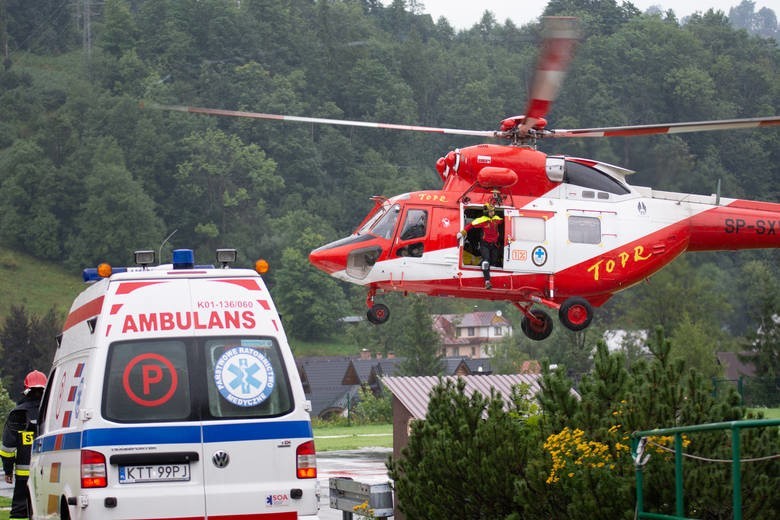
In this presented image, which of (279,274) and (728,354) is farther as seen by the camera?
(279,274)

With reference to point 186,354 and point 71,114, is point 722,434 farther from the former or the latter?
point 71,114

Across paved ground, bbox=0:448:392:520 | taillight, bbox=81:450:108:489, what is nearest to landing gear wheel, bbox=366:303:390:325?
paved ground, bbox=0:448:392:520

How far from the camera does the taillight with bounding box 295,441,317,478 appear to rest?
1138 centimetres

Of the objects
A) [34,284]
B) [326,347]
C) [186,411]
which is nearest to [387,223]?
[186,411]

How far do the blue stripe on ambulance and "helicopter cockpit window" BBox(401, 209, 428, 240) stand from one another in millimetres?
11464

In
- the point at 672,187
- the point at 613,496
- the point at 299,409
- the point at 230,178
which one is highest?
the point at 230,178

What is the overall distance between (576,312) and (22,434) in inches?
412

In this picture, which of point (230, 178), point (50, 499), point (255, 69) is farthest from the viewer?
point (255, 69)

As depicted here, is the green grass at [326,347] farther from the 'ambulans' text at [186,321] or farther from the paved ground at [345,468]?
the 'ambulans' text at [186,321]

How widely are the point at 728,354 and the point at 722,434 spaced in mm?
83281

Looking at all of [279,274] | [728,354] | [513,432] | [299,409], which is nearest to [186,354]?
[299,409]

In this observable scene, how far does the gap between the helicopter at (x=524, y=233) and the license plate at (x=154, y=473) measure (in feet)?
36.2

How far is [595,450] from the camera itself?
37.5ft

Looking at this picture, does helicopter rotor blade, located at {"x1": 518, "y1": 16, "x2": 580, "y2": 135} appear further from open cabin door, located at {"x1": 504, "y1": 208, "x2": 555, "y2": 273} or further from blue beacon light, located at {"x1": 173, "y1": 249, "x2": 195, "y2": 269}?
blue beacon light, located at {"x1": 173, "y1": 249, "x2": 195, "y2": 269}
